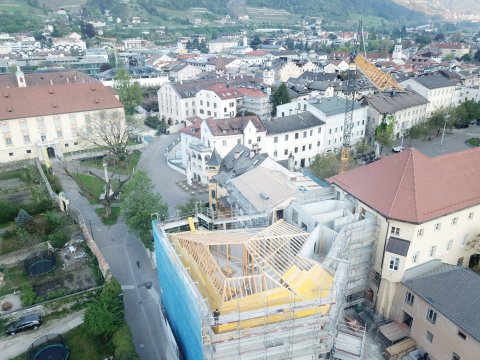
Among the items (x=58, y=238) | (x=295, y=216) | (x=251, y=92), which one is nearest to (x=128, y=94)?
(x=251, y=92)

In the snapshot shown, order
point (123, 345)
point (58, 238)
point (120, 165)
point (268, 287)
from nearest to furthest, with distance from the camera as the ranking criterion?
point (268, 287), point (123, 345), point (58, 238), point (120, 165)

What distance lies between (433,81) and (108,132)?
60.7 m

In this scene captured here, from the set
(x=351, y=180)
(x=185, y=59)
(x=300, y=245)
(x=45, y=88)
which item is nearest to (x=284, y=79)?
(x=185, y=59)

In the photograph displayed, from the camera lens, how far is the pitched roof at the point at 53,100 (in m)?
55.8

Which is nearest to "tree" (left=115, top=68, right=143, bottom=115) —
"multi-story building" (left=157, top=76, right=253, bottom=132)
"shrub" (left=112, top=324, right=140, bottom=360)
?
"multi-story building" (left=157, top=76, right=253, bottom=132)

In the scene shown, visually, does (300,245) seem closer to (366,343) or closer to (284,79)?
(366,343)

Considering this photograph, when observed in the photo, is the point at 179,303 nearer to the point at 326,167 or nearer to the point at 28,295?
the point at 28,295

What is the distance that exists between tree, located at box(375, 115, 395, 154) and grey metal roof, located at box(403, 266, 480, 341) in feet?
124

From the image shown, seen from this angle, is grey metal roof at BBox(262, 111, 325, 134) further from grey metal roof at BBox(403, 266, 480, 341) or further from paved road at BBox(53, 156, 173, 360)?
grey metal roof at BBox(403, 266, 480, 341)

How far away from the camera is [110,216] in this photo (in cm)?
4206

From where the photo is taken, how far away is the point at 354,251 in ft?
86.9

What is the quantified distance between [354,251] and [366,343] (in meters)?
6.02

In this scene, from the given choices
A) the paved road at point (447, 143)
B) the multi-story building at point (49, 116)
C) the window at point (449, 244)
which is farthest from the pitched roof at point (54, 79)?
the window at point (449, 244)

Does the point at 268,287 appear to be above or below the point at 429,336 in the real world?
above
